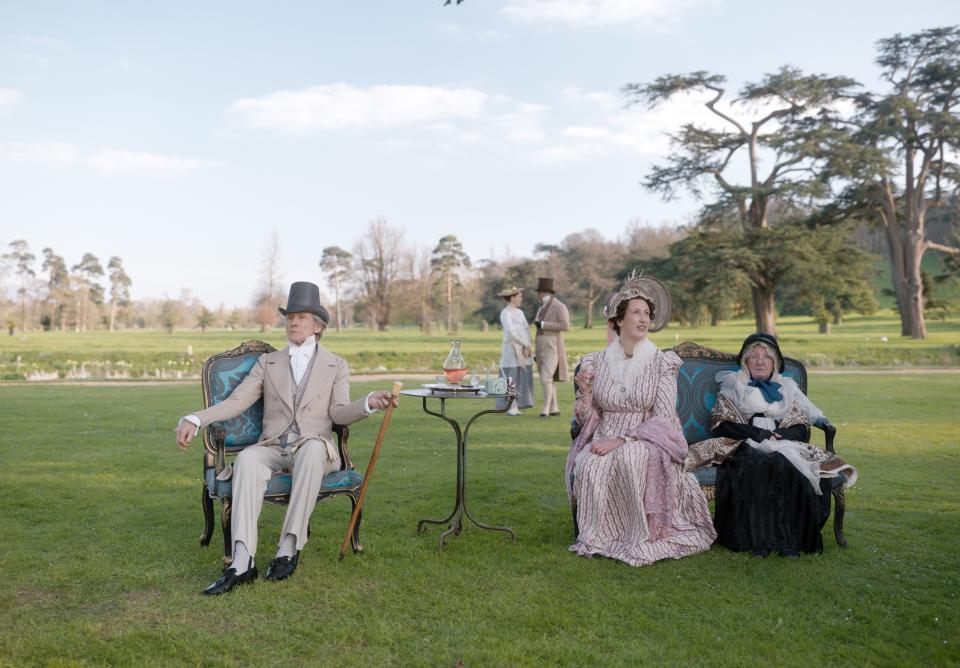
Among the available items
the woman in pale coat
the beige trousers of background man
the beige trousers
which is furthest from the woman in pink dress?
the beige trousers of background man

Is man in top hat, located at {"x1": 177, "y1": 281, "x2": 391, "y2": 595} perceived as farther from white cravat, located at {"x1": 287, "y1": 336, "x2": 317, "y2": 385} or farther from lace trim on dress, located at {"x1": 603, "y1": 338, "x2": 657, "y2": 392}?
lace trim on dress, located at {"x1": 603, "y1": 338, "x2": 657, "y2": 392}

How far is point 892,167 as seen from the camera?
27750 millimetres

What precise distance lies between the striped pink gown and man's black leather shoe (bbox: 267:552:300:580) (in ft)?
5.32

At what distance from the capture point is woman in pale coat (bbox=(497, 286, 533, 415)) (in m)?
10.2

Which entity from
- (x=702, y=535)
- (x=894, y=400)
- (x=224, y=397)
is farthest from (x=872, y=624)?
(x=894, y=400)

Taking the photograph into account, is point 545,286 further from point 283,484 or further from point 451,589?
point 451,589

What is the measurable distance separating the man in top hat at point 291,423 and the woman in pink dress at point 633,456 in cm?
137

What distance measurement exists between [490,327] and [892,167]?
1488 inches

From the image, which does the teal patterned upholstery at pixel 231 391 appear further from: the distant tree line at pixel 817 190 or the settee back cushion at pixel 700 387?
the distant tree line at pixel 817 190

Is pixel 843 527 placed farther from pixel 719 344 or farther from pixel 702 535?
pixel 719 344

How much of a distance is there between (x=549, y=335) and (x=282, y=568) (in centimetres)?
703

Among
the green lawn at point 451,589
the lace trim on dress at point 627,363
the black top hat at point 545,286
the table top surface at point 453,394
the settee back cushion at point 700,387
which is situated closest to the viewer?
the green lawn at point 451,589

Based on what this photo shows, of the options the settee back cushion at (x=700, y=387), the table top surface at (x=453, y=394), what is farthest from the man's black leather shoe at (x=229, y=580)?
the settee back cushion at (x=700, y=387)

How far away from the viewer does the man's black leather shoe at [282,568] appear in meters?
3.95
